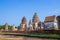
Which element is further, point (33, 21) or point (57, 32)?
point (33, 21)

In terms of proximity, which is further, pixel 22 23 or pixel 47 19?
pixel 47 19

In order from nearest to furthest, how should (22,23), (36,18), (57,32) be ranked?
(57,32) < (22,23) < (36,18)

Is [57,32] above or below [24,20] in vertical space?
below

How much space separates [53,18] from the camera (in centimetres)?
4700

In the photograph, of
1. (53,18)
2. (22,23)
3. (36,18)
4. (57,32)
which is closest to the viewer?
(57,32)

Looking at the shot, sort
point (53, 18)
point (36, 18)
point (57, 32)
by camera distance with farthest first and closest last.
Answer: point (53, 18) → point (36, 18) → point (57, 32)

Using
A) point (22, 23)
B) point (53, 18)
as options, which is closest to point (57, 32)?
point (22, 23)

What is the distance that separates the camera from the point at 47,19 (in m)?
48.1

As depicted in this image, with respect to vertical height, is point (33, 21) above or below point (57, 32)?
above

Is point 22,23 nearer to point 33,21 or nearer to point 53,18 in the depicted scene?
point 33,21

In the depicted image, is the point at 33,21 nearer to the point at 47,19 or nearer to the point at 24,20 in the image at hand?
the point at 24,20

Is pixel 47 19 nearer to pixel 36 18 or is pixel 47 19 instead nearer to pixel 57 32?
pixel 36 18

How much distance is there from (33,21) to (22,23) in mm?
4018

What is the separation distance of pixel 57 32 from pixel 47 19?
34349 millimetres
